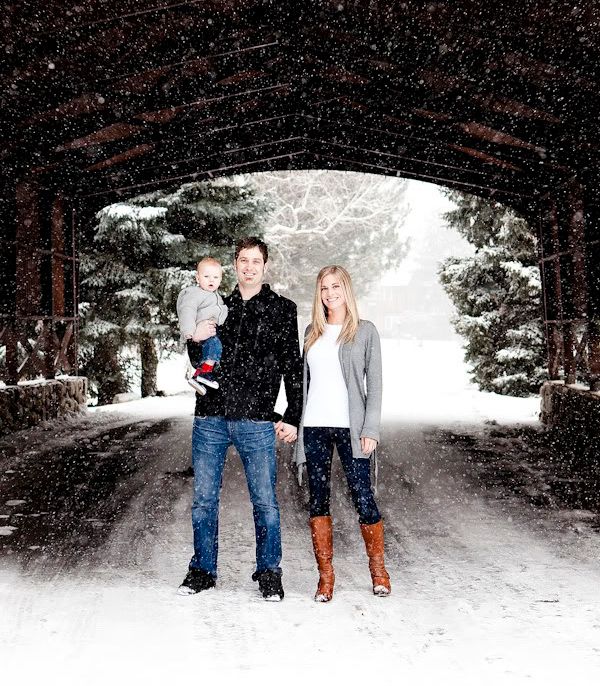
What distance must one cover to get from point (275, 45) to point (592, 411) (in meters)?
6.22

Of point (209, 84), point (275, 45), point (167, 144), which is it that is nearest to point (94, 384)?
point (167, 144)

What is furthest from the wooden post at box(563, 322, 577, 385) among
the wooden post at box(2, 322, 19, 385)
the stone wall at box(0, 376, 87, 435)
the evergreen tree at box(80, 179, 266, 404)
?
the wooden post at box(2, 322, 19, 385)

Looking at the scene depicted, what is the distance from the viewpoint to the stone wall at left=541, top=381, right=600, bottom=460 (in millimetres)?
10188

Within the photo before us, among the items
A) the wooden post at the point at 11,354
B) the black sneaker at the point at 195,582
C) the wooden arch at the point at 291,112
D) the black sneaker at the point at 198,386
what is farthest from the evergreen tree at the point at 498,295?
the black sneaker at the point at 195,582

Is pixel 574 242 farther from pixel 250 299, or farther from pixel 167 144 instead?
pixel 250 299

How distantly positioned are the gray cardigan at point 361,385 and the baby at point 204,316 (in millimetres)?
570

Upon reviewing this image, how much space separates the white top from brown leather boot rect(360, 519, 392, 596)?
0.62m

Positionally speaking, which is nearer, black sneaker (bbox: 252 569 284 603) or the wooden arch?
black sneaker (bbox: 252 569 284 603)

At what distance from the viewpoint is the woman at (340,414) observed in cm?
445

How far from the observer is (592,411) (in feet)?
33.9

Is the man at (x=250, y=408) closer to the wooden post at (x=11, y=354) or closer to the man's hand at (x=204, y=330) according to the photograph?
the man's hand at (x=204, y=330)

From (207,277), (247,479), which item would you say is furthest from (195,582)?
(207,277)

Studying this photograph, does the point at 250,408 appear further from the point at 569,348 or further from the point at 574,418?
the point at 569,348

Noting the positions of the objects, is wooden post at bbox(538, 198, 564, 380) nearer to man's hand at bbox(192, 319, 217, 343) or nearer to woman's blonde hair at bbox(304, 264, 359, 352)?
woman's blonde hair at bbox(304, 264, 359, 352)
